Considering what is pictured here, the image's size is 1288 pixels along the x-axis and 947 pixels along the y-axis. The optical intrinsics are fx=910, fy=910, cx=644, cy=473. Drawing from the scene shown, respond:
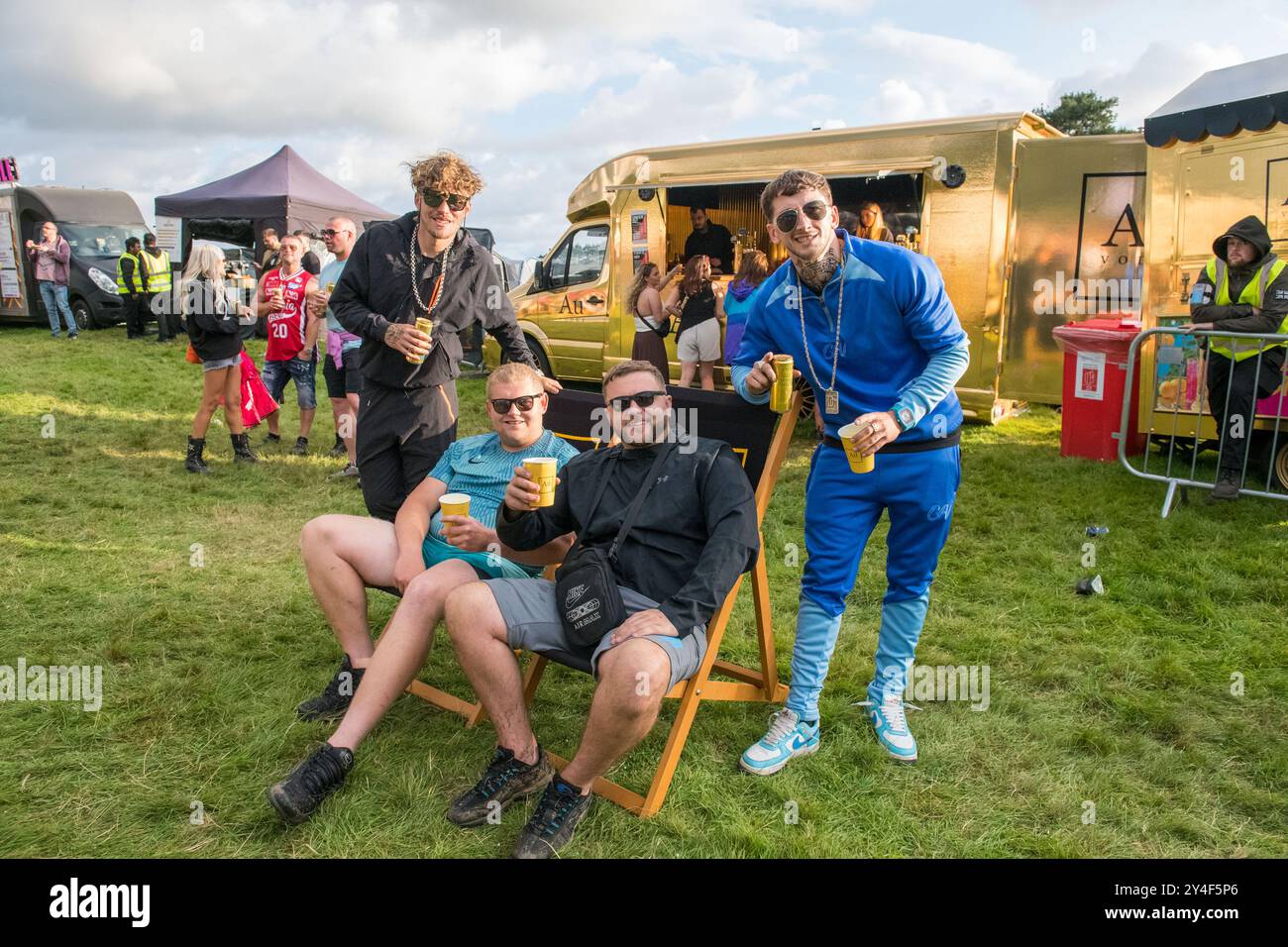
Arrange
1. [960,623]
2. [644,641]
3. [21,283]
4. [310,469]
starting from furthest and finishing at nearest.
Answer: [21,283], [310,469], [960,623], [644,641]

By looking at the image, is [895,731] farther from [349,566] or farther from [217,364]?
[217,364]

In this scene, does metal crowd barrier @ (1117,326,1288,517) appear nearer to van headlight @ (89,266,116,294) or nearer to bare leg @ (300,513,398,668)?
bare leg @ (300,513,398,668)

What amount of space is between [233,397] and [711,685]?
572 cm

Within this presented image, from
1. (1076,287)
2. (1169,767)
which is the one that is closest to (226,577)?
(1169,767)

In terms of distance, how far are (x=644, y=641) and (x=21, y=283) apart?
1840cm

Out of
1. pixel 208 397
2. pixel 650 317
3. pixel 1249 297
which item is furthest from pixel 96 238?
pixel 1249 297

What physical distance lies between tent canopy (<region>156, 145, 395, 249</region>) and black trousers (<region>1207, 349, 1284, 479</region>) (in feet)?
45.5

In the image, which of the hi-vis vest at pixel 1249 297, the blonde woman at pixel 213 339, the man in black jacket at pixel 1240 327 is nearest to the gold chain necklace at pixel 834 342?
the man in black jacket at pixel 1240 327

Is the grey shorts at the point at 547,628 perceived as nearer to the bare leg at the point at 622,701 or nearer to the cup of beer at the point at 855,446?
the bare leg at the point at 622,701

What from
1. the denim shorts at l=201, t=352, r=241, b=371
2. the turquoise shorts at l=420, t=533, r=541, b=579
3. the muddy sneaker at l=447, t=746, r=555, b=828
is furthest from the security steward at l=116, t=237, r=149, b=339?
the muddy sneaker at l=447, t=746, r=555, b=828

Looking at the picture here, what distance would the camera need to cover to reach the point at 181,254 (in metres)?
16.7

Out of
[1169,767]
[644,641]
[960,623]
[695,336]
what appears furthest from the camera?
[695,336]
